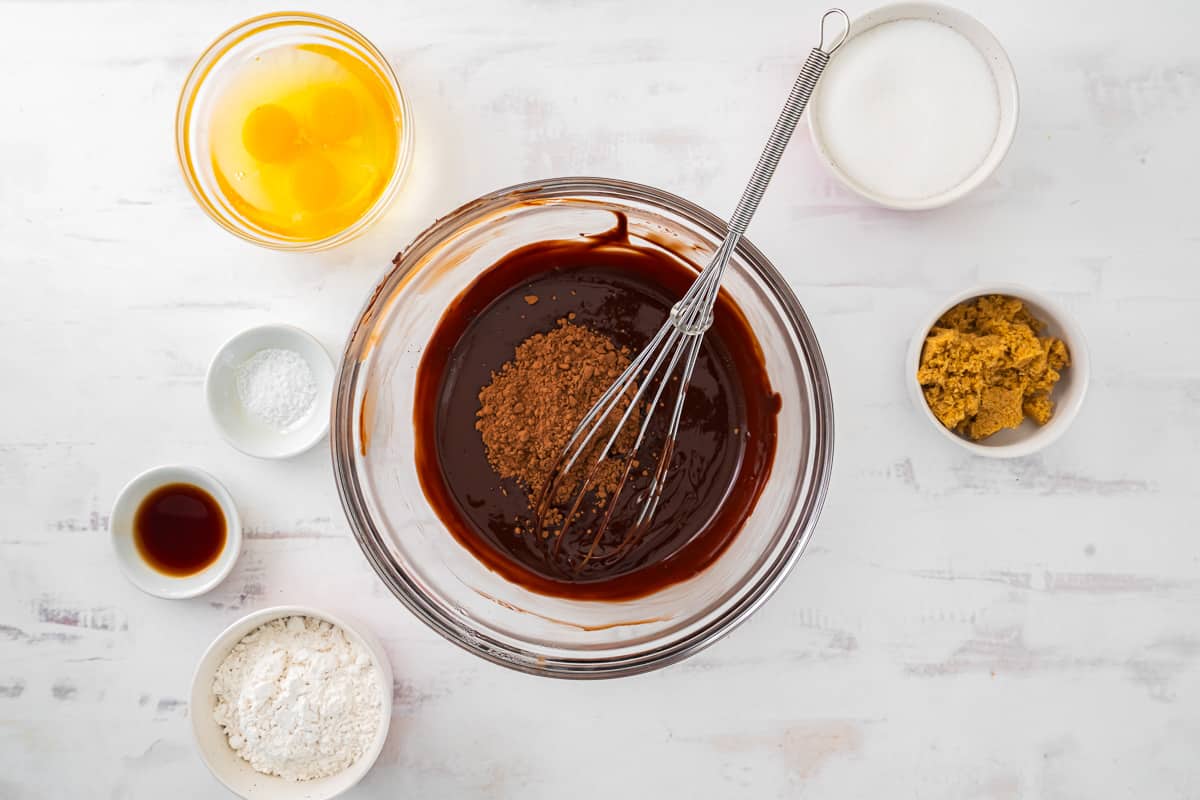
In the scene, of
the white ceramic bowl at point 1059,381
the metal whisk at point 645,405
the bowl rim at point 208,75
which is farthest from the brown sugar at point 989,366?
the bowl rim at point 208,75

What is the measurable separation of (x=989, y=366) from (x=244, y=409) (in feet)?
3.85

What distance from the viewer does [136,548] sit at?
4.43 ft

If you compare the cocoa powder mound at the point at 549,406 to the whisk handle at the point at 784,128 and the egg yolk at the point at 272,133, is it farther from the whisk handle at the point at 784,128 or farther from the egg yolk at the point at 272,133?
the egg yolk at the point at 272,133

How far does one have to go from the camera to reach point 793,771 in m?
1.36

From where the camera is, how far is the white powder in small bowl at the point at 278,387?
1.33 m

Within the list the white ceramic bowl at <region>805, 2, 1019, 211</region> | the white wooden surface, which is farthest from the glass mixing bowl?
the white ceramic bowl at <region>805, 2, 1019, 211</region>

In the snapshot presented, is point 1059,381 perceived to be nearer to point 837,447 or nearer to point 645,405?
point 837,447

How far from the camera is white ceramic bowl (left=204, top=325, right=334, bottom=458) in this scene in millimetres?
1312

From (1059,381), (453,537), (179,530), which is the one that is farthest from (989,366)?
(179,530)

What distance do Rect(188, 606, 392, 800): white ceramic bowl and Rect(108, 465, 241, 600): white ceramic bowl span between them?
10 cm

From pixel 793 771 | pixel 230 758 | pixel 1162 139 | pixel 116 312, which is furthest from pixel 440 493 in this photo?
pixel 1162 139

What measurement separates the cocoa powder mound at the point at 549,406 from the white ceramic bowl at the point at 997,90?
1.52 feet

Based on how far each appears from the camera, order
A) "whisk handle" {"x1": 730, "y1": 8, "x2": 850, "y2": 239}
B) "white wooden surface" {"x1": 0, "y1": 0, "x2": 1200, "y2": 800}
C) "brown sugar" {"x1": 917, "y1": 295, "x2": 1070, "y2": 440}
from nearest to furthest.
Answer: "whisk handle" {"x1": 730, "y1": 8, "x2": 850, "y2": 239}, "brown sugar" {"x1": 917, "y1": 295, "x2": 1070, "y2": 440}, "white wooden surface" {"x1": 0, "y1": 0, "x2": 1200, "y2": 800}

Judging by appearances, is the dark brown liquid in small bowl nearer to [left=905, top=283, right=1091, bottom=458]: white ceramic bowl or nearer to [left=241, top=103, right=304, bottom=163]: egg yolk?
[left=241, top=103, right=304, bottom=163]: egg yolk
